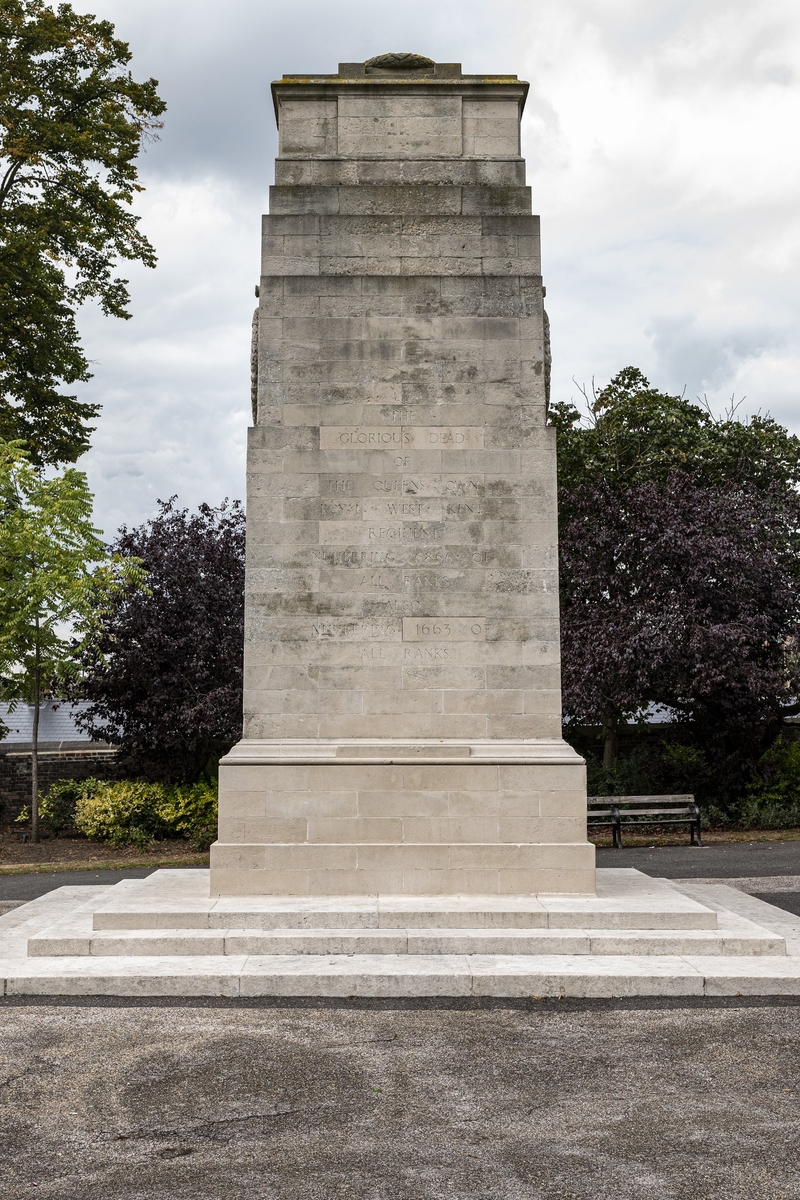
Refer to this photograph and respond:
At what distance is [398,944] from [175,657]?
1362cm

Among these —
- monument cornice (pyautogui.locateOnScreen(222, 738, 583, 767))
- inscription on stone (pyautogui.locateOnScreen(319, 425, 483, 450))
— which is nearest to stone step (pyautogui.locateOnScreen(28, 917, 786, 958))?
monument cornice (pyautogui.locateOnScreen(222, 738, 583, 767))

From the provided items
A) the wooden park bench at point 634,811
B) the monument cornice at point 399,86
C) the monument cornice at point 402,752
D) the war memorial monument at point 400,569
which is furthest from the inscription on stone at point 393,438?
the wooden park bench at point 634,811

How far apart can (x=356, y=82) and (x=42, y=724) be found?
24.3 m

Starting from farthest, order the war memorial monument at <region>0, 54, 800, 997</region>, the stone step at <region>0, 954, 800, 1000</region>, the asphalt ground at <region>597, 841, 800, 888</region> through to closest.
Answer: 1. the asphalt ground at <region>597, 841, 800, 888</region>
2. the war memorial monument at <region>0, 54, 800, 997</region>
3. the stone step at <region>0, 954, 800, 1000</region>

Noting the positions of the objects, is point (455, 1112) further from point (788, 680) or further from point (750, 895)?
point (788, 680)

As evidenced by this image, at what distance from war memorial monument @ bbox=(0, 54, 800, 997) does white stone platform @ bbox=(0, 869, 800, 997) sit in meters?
0.05

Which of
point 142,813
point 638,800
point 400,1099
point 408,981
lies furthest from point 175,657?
point 400,1099

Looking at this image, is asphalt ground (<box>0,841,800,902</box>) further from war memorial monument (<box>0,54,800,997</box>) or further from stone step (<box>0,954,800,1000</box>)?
stone step (<box>0,954,800,1000</box>)

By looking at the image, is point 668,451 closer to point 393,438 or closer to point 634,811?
point 634,811

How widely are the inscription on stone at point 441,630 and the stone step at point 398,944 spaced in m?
3.08

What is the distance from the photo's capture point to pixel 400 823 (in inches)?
439

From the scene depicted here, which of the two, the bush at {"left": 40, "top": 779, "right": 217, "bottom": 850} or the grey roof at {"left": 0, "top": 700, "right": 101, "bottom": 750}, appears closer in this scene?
the bush at {"left": 40, "top": 779, "right": 217, "bottom": 850}

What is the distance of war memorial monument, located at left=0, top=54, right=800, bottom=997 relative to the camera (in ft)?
36.2

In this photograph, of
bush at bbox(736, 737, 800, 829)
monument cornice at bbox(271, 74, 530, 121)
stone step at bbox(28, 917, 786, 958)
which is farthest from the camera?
bush at bbox(736, 737, 800, 829)
